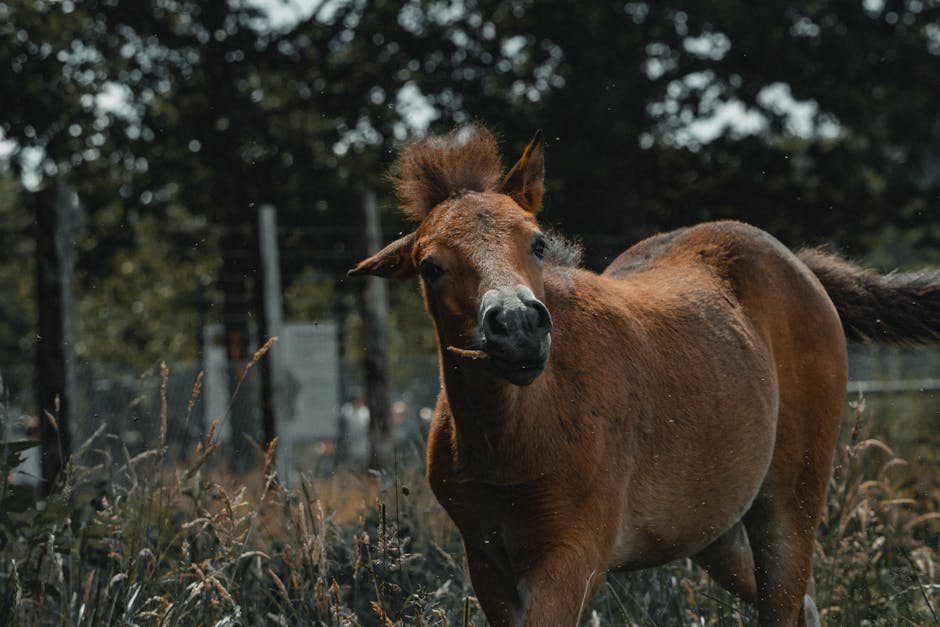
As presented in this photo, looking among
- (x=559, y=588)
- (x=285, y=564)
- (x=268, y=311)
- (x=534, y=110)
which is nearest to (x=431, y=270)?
(x=559, y=588)

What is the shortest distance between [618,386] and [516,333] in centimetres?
102

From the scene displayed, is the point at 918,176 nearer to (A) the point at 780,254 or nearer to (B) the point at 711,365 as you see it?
(A) the point at 780,254

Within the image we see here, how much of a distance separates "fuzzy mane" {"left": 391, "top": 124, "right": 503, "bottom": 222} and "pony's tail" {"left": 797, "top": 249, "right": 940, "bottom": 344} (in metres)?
2.25

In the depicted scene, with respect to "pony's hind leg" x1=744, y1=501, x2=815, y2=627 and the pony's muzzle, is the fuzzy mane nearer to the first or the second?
the pony's muzzle

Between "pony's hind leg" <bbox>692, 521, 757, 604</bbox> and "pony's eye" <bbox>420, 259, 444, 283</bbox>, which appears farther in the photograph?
"pony's hind leg" <bbox>692, 521, 757, 604</bbox>

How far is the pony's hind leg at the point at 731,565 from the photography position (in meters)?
5.29

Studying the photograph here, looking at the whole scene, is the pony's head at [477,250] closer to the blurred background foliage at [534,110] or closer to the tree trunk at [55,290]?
the tree trunk at [55,290]

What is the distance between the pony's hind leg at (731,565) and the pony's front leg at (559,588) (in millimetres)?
1608

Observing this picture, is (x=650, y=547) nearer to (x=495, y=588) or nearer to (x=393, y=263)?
(x=495, y=588)

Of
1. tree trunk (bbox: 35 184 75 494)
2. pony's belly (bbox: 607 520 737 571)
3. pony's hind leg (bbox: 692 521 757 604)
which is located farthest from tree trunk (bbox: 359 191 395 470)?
pony's belly (bbox: 607 520 737 571)

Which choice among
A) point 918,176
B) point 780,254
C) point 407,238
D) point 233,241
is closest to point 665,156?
point 918,176

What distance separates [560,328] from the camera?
167 inches

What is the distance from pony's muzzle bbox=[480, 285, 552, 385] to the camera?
135 inches

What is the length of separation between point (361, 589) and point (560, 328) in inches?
75.0
